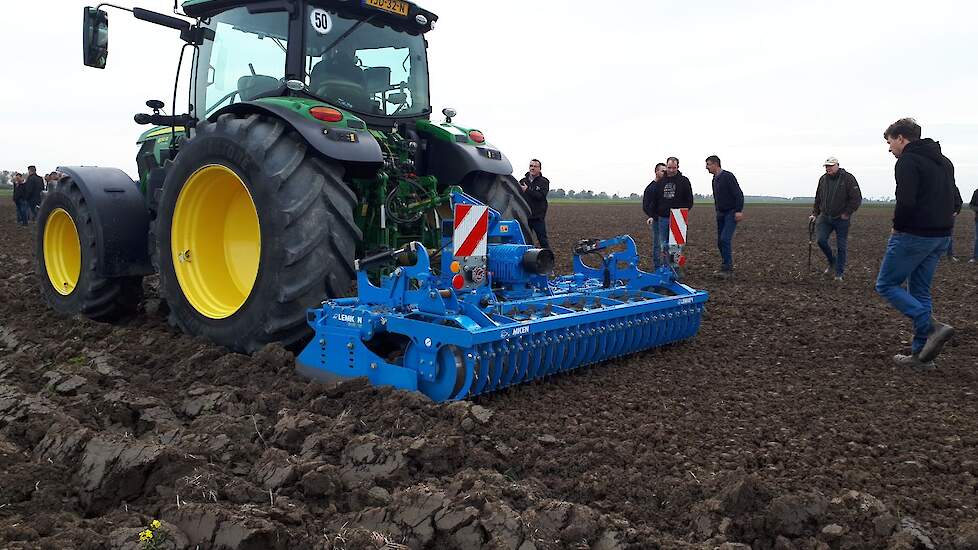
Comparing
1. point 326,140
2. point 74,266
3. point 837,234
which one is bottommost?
point 74,266

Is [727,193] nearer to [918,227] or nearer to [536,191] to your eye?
[536,191]

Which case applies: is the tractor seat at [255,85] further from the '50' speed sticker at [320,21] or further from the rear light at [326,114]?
the rear light at [326,114]

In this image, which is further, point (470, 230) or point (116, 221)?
point (116, 221)

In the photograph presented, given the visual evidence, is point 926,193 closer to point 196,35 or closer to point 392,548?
point 392,548

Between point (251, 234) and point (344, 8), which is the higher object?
point (344, 8)

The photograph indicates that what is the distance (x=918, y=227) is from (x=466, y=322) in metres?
3.19

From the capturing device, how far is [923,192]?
4875 mm

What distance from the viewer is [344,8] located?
494cm

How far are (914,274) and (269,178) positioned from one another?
4.24 meters

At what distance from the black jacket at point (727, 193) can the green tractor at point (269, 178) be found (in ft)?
15.0

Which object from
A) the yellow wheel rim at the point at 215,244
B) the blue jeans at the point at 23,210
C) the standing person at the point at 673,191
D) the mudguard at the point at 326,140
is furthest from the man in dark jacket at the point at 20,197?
the mudguard at the point at 326,140

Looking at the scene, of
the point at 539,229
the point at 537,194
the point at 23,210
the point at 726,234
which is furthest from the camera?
the point at 23,210

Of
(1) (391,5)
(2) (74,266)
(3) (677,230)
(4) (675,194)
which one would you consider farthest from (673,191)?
(2) (74,266)

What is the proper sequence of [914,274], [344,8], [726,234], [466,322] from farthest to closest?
[726,234]
[914,274]
[344,8]
[466,322]
